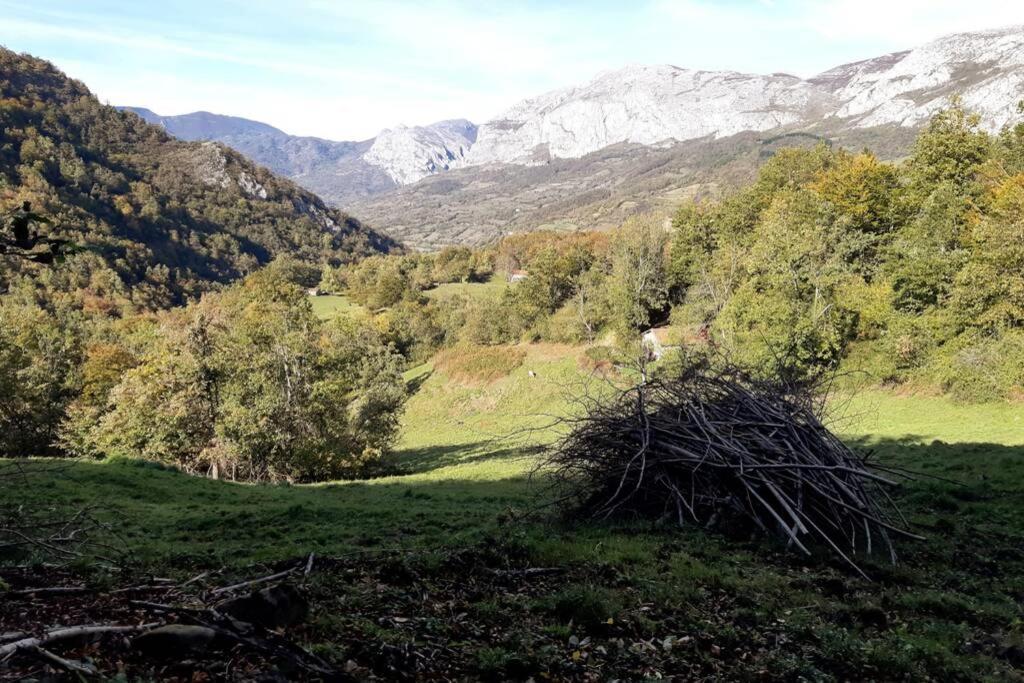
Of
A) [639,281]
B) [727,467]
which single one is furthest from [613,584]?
[639,281]

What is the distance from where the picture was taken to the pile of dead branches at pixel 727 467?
395 inches

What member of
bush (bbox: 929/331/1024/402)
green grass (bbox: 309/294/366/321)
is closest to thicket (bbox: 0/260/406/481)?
bush (bbox: 929/331/1024/402)

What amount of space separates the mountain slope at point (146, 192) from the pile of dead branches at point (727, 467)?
109 metres

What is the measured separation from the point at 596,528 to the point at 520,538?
1.93m

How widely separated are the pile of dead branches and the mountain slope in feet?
356

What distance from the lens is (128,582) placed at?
6.96 metres

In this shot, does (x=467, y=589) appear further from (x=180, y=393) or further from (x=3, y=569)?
(x=180, y=393)

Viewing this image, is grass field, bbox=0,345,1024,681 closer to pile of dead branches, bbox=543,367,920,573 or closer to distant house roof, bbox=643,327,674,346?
pile of dead branches, bbox=543,367,920,573

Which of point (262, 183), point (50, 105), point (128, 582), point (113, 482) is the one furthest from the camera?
point (262, 183)

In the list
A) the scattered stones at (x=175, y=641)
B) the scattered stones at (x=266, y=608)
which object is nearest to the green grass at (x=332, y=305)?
the scattered stones at (x=266, y=608)

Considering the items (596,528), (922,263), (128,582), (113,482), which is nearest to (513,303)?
(922,263)

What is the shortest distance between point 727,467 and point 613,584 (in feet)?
12.5

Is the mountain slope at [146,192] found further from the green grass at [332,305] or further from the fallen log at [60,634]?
the fallen log at [60,634]

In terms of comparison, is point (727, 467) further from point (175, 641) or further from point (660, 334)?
point (660, 334)
